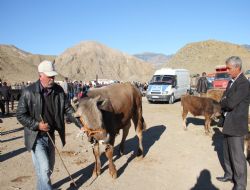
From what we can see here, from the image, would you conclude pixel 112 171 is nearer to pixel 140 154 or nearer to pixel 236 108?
pixel 140 154

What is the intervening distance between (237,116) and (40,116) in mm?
3361

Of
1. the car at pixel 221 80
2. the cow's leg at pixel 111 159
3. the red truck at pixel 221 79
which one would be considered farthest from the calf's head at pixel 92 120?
the car at pixel 221 80

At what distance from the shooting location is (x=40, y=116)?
4477mm

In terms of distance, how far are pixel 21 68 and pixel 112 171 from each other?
81.6m

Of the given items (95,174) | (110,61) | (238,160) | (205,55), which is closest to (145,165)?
(95,174)

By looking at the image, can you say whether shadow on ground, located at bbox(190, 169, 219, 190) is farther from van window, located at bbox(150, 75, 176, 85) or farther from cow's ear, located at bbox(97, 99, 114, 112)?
van window, located at bbox(150, 75, 176, 85)

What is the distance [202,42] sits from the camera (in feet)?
356

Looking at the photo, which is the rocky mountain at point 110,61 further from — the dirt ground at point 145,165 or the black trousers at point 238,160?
the black trousers at point 238,160

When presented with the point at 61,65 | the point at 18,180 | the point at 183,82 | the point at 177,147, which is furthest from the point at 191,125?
the point at 61,65

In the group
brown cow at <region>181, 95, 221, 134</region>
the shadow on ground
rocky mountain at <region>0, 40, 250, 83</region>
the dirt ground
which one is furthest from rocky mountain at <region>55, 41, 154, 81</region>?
the shadow on ground

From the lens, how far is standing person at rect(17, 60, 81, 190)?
440 cm

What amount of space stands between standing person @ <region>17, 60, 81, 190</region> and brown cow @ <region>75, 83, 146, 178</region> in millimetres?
877

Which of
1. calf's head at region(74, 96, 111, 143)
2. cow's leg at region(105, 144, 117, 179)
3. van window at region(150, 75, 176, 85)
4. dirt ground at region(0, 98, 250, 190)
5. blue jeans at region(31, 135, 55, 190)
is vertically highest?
van window at region(150, 75, 176, 85)

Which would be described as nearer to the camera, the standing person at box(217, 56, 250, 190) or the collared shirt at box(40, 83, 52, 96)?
the collared shirt at box(40, 83, 52, 96)
